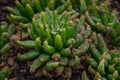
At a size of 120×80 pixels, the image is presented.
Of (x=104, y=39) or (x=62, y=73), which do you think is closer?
(x=62, y=73)

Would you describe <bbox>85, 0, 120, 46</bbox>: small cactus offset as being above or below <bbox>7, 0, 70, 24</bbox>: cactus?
below

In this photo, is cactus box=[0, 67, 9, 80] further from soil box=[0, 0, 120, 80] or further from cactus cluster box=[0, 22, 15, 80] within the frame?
soil box=[0, 0, 120, 80]

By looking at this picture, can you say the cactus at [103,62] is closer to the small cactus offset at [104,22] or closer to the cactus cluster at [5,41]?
the small cactus offset at [104,22]

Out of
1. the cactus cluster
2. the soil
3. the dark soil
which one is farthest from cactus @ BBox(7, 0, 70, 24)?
the dark soil

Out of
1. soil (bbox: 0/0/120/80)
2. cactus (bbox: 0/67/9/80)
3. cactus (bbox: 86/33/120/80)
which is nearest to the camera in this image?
cactus (bbox: 86/33/120/80)

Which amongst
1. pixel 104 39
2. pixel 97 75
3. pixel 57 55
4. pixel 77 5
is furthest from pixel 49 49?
pixel 77 5

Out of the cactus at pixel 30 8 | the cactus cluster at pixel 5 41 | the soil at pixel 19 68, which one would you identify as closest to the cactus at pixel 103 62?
the soil at pixel 19 68

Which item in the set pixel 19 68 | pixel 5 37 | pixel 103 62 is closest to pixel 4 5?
pixel 5 37

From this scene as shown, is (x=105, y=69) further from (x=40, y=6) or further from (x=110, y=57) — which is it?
(x=40, y=6)
